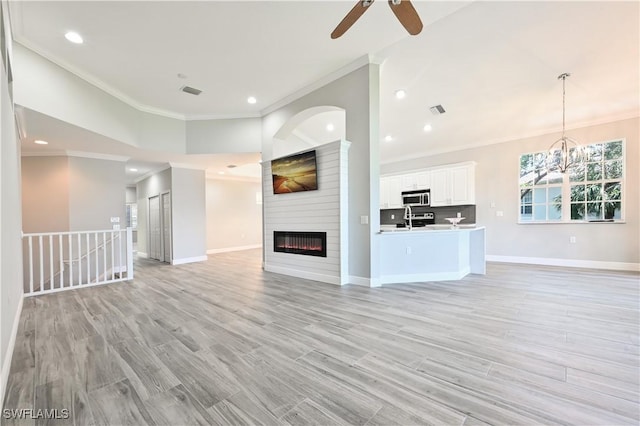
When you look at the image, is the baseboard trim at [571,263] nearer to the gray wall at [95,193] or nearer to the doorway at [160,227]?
the doorway at [160,227]

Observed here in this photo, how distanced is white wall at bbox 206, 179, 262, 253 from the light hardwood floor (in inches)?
218

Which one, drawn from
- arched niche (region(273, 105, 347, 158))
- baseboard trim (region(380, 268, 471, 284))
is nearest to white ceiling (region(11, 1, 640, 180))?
arched niche (region(273, 105, 347, 158))

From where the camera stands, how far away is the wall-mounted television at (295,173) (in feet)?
15.2

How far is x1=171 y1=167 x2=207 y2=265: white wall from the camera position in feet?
22.4

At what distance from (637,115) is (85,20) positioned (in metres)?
9.42

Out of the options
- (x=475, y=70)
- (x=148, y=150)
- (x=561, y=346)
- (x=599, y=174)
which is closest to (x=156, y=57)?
(x=148, y=150)

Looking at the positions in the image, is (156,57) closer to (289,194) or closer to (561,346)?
(289,194)

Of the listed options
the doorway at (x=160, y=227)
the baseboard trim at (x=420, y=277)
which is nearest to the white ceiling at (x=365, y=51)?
the doorway at (x=160, y=227)

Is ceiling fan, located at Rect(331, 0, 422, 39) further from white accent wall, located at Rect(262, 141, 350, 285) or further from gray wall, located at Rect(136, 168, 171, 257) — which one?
gray wall, located at Rect(136, 168, 171, 257)

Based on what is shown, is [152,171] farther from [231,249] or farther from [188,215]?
[231,249]

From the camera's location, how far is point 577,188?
19.2ft

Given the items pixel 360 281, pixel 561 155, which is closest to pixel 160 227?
pixel 360 281

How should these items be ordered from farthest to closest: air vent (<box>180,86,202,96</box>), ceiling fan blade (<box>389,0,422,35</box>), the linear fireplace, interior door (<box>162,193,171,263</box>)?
1. interior door (<box>162,193,171,263</box>)
2. air vent (<box>180,86,202,96</box>)
3. the linear fireplace
4. ceiling fan blade (<box>389,0,422,35</box>)

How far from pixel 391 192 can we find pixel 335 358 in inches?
282
